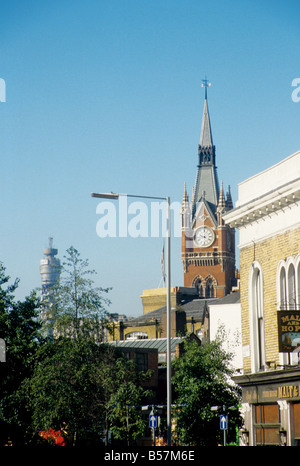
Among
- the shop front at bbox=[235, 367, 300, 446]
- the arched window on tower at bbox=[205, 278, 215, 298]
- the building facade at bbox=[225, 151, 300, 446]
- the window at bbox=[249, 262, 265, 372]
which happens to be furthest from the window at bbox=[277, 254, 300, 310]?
the arched window on tower at bbox=[205, 278, 215, 298]

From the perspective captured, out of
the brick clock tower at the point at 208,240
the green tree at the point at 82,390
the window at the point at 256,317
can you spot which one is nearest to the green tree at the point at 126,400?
the green tree at the point at 82,390

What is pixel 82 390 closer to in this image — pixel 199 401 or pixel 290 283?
pixel 199 401

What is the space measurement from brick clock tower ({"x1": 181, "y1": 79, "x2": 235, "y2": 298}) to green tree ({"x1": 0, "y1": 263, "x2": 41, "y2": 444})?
415 ft

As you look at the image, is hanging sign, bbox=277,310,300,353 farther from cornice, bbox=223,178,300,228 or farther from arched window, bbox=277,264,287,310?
cornice, bbox=223,178,300,228

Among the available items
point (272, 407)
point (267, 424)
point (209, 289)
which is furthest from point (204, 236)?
point (272, 407)

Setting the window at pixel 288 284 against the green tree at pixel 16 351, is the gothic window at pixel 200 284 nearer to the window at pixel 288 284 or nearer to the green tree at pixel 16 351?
the green tree at pixel 16 351

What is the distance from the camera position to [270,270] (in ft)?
106

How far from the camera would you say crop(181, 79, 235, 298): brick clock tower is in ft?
597

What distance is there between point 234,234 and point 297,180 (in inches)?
6359

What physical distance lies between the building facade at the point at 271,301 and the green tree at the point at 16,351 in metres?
13.3

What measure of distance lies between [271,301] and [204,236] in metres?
154

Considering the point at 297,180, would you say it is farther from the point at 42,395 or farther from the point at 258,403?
the point at 42,395
